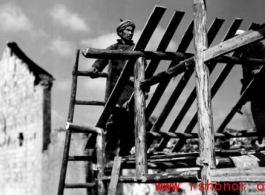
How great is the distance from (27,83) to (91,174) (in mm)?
4114

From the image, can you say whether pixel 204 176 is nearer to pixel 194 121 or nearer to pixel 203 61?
pixel 203 61

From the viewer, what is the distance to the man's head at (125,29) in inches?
178

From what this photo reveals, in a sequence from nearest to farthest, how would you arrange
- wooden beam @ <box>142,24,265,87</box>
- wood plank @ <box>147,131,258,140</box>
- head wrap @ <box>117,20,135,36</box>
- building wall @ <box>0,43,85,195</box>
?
wooden beam @ <box>142,24,265,87</box>
head wrap @ <box>117,20,135,36</box>
wood plank @ <box>147,131,258,140</box>
building wall @ <box>0,43,85,195</box>

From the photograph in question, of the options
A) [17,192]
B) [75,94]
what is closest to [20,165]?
[17,192]

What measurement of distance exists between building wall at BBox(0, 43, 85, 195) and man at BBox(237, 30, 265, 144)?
4.83 m

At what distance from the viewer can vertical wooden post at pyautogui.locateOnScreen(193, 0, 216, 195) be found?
279cm

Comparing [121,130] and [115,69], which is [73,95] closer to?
[115,69]

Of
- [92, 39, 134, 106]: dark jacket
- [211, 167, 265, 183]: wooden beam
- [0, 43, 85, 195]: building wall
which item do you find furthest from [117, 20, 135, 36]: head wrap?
[0, 43, 85, 195]: building wall

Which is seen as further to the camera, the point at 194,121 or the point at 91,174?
the point at 91,174

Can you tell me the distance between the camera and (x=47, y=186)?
8.99 metres

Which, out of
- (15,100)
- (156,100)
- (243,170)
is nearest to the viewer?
(243,170)

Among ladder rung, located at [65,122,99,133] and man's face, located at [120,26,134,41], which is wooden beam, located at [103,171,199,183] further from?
man's face, located at [120,26,134,41]

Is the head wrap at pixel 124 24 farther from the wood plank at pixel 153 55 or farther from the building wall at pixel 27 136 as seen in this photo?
the building wall at pixel 27 136

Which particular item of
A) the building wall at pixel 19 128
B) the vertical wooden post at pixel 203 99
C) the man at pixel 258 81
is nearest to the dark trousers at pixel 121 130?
the man at pixel 258 81
